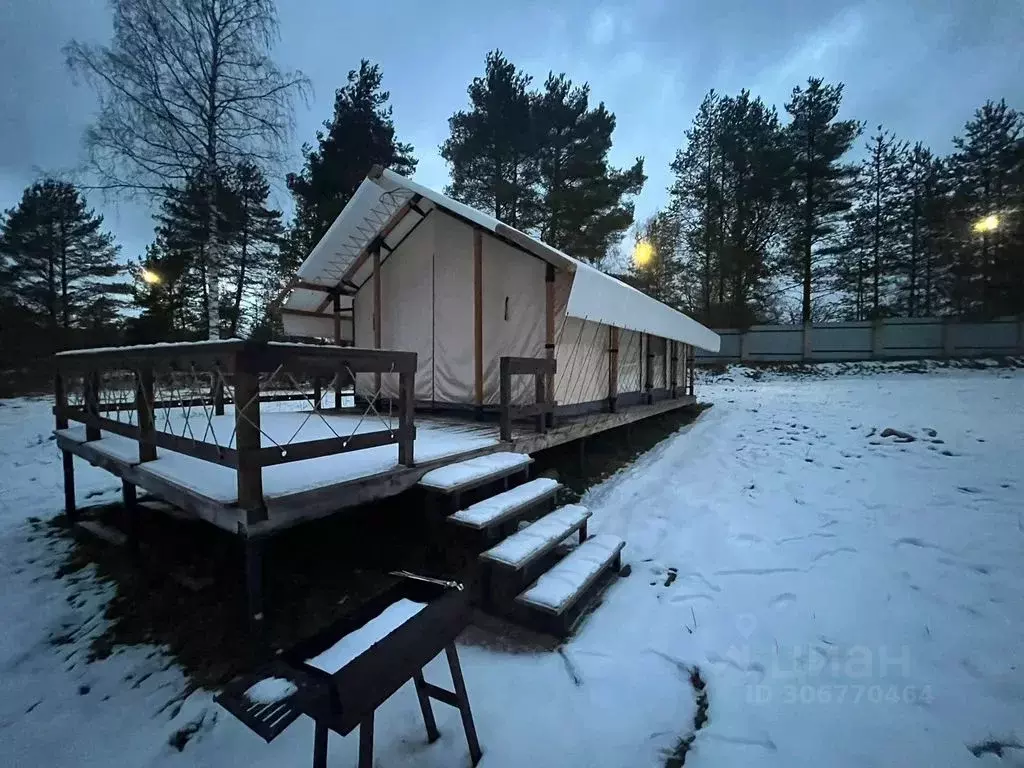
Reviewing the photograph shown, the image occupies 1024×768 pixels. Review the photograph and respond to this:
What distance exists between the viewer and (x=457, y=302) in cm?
552

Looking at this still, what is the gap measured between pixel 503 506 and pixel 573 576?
0.60 m

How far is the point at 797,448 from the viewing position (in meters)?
6.07

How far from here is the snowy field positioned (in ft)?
5.88

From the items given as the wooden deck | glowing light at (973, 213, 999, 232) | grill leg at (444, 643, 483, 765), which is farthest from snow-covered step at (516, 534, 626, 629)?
glowing light at (973, 213, 999, 232)

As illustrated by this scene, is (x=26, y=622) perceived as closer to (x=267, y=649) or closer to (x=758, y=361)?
(x=267, y=649)

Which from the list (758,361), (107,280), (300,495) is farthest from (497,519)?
(107,280)

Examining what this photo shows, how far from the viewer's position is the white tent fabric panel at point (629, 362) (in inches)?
269

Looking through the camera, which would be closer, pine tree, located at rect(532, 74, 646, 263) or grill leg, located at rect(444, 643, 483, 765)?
grill leg, located at rect(444, 643, 483, 765)

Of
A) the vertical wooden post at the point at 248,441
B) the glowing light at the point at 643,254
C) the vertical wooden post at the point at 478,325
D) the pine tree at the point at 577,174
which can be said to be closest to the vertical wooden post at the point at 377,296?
the vertical wooden post at the point at 478,325

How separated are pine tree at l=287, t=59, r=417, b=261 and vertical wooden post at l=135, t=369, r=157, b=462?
35.0 ft

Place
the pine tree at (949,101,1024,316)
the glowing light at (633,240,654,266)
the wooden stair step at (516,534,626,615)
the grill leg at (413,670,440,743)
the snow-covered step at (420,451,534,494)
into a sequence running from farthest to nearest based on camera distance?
the glowing light at (633,240,654,266) → the pine tree at (949,101,1024,316) → the snow-covered step at (420,451,534,494) → the wooden stair step at (516,534,626,615) → the grill leg at (413,670,440,743)

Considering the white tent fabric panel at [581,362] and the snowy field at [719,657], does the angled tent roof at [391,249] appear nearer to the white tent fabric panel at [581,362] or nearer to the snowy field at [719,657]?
the white tent fabric panel at [581,362]

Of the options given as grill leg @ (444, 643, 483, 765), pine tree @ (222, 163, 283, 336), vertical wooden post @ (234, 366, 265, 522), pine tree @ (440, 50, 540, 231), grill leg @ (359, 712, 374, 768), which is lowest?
grill leg @ (444, 643, 483, 765)

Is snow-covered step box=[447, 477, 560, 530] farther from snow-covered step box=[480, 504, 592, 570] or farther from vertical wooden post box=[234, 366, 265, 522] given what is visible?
vertical wooden post box=[234, 366, 265, 522]
